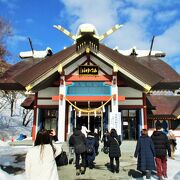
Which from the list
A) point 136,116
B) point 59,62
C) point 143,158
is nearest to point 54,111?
point 59,62

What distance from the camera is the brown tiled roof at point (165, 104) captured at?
27.0 meters

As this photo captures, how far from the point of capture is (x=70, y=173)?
8773 millimetres

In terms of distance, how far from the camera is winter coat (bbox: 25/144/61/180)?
3.73 meters

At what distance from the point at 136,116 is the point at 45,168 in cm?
1425

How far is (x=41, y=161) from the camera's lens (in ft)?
12.4

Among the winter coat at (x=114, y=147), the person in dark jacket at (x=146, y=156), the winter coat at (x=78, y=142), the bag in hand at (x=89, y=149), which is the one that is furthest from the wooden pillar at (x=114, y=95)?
the person in dark jacket at (x=146, y=156)

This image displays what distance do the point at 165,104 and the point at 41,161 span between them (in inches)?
1040

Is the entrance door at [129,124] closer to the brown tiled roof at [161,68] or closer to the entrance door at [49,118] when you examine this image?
the brown tiled roof at [161,68]

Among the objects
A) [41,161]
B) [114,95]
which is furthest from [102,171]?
[114,95]

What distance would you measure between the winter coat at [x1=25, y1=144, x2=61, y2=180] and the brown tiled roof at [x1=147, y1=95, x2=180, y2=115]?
78.9 ft

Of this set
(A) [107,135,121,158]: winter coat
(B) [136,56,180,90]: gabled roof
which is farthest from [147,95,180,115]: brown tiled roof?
(A) [107,135,121,158]: winter coat

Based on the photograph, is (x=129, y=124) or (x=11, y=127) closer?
(x=129, y=124)

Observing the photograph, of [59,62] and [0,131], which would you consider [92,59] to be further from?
[0,131]

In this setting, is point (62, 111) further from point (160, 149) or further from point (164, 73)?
point (160, 149)
